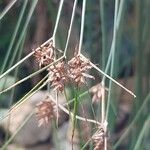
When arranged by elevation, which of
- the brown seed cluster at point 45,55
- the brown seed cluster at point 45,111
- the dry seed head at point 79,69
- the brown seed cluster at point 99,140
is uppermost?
the brown seed cluster at point 45,55

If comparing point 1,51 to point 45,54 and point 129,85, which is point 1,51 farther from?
point 45,54

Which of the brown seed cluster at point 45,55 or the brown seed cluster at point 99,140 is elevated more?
the brown seed cluster at point 45,55

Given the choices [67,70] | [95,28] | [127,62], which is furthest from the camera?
[95,28]

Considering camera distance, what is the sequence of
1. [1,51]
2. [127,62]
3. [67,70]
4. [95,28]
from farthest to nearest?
[1,51] < [95,28] < [127,62] < [67,70]

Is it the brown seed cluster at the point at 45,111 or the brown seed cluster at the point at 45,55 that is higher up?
the brown seed cluster at the point at 45,55

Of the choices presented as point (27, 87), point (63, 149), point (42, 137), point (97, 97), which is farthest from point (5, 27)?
point (97, 97)
